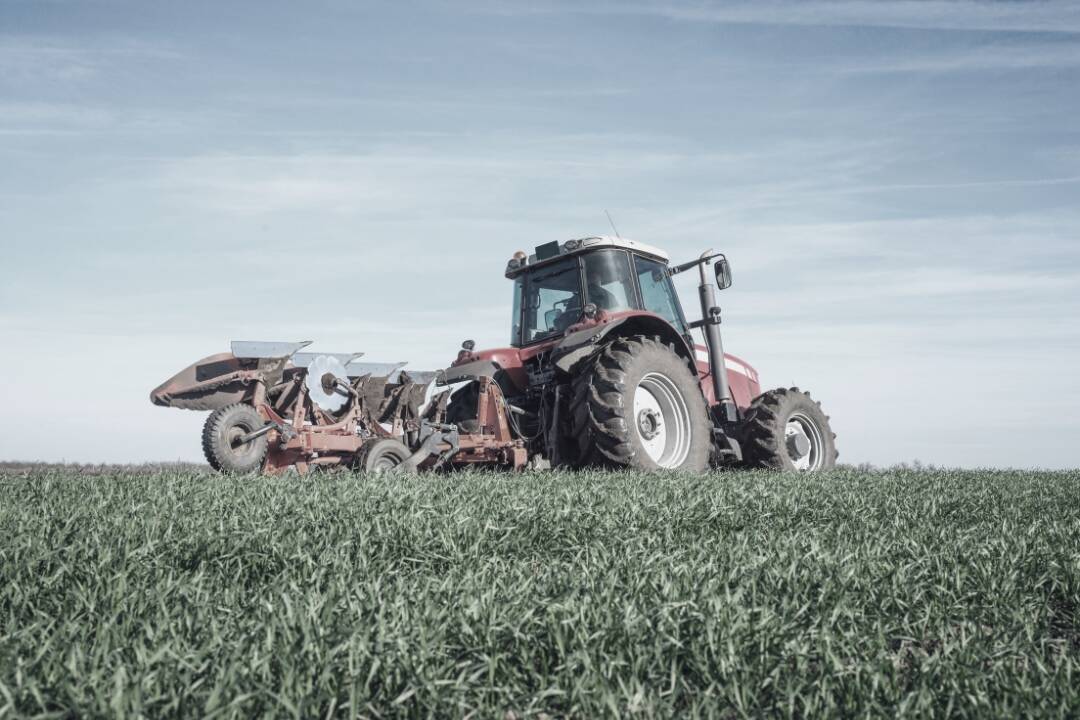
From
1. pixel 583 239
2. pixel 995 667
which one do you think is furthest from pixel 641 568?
pixel 583 239

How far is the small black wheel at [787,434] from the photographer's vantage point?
345 inches

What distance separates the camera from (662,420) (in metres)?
7.84

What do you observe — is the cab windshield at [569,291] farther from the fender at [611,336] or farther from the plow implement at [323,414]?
the plow implement at [323,414]

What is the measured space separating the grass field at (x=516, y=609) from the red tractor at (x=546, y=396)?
2085mm

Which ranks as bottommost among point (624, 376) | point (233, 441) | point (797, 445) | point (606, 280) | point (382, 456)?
point (797, 445)

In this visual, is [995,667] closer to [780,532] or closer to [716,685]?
[716,685]

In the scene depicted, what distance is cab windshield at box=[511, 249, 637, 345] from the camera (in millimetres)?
8164

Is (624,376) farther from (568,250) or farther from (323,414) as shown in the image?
(323,414)

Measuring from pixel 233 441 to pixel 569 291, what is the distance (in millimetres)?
3654

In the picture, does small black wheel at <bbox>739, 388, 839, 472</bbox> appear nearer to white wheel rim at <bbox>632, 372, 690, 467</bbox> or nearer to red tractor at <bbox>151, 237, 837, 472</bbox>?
red tractor at <bbox>151, 237, 837, 472</bbox>

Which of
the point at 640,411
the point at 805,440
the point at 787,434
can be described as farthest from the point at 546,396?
the point at 805,440

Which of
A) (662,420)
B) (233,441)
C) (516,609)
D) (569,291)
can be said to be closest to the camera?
(516,609)

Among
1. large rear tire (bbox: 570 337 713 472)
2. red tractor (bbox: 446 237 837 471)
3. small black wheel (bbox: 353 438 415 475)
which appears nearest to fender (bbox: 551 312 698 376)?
red tractor (bbox: 446 237 837 471)

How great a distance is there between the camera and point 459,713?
1.75 metres
